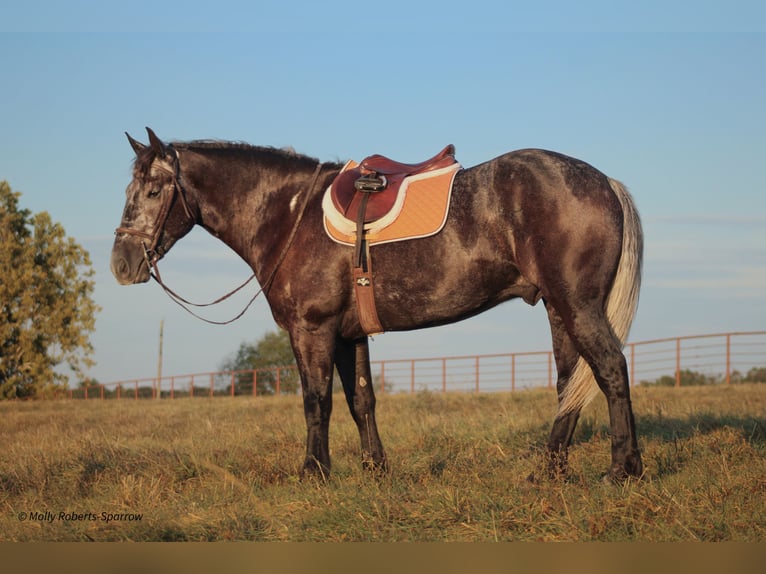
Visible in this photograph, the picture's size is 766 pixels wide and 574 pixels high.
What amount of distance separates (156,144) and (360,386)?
281cm

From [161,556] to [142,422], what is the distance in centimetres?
1146

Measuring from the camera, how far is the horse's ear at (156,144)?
6.93 meters

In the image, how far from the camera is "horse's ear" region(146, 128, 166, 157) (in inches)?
273

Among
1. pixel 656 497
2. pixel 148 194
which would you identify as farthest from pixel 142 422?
pixel 656 497

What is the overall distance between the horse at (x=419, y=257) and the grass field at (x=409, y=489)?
500 mm

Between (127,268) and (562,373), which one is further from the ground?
(127,268)

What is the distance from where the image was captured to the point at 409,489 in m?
5.61

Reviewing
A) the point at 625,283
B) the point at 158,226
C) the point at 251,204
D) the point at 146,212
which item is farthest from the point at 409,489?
Answer: the point at 146,212

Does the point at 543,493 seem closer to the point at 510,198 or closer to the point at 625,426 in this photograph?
the point at 625,426

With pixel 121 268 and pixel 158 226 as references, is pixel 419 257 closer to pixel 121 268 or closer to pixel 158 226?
pixel 158 226

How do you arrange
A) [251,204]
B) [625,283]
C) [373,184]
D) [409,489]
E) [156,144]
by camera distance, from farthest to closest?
[251,204] < [156,144] < [373,184] < [625,283] < [409,489]

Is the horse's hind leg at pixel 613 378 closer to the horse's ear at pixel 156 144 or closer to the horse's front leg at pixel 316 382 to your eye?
the horse's front leg at pixel 316 382

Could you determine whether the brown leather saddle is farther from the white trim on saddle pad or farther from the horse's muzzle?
the horse's muzzle

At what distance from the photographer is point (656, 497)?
191 inches
